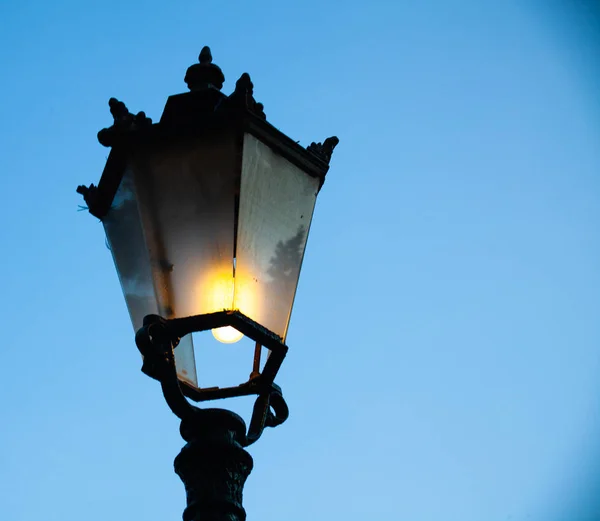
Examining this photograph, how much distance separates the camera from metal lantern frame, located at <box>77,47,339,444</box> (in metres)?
2.40

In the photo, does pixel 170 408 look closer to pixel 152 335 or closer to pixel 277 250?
pixel 152 335

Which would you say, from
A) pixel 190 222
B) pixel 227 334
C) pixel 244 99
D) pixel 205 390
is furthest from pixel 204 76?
pixel 205 390

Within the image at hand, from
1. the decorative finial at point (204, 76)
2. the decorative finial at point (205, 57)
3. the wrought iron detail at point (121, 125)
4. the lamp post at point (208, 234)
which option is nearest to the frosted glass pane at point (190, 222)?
the lamp post at point (208, 234)

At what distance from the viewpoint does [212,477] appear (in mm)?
2160

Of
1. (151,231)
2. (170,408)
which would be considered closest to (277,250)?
(151,231)

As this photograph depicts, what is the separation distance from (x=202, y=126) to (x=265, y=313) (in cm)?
62

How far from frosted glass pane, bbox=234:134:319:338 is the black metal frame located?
2.0 inches

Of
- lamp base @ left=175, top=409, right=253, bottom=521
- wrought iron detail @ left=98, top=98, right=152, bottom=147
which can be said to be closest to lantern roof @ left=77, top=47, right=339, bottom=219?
wrought iron detail @ left=98, top=98, right=152, bottom=147

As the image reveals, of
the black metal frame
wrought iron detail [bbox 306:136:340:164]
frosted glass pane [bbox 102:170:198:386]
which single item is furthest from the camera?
wrought iron detail [bbox 306:136:340:164]

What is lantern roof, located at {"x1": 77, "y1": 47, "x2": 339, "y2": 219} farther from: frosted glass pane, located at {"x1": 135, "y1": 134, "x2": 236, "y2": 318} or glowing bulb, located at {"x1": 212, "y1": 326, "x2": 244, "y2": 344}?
glowing bulb, located at {"x1": 212, "y1": 326, "x2": 244, "y2": 344}

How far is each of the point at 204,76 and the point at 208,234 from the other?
2.58ft

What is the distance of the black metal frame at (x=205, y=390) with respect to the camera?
7.37 feet

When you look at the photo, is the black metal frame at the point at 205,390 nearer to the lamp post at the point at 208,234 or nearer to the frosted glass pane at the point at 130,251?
the lamp post at the point at 208,234

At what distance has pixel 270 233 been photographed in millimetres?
2574
